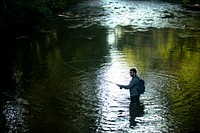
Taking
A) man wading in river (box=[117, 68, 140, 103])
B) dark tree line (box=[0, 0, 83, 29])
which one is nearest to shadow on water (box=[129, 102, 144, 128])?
man wading in river (box=[117, 68, 140, 103])

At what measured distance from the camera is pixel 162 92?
17.2 m

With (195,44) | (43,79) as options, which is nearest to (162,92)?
(43,79)

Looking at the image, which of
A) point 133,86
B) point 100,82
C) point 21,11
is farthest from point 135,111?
point 21,11

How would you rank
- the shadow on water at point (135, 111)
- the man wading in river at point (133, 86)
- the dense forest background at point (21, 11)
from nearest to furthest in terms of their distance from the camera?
the shadow on water at point (135, 111) → the man wading in river at point (133, 86) → the dense forest background at point (21, 11)

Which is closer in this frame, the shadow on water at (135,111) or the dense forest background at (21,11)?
the shadow on water at (135,111)

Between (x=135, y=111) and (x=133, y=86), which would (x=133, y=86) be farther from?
(x=135, y=111)

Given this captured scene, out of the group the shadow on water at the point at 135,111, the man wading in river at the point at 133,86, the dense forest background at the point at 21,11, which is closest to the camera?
the shadow on water at the point at 135,111

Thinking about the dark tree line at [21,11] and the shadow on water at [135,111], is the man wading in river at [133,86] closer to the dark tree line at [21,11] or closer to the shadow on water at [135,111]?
the shadow on water at [135,111]

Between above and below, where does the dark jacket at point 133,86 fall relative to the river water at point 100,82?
above

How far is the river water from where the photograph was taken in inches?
548

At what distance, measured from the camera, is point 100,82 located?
19.0 m

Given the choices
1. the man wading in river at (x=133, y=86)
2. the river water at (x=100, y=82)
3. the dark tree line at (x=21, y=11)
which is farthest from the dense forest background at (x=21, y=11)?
the man wading in river at (x=133, y=86)

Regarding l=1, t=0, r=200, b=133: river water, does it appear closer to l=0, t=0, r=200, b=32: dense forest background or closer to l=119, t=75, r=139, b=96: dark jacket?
l=119, t=75, r=139, b=96: dark jacket

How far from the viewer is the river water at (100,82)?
13922 millimetres
